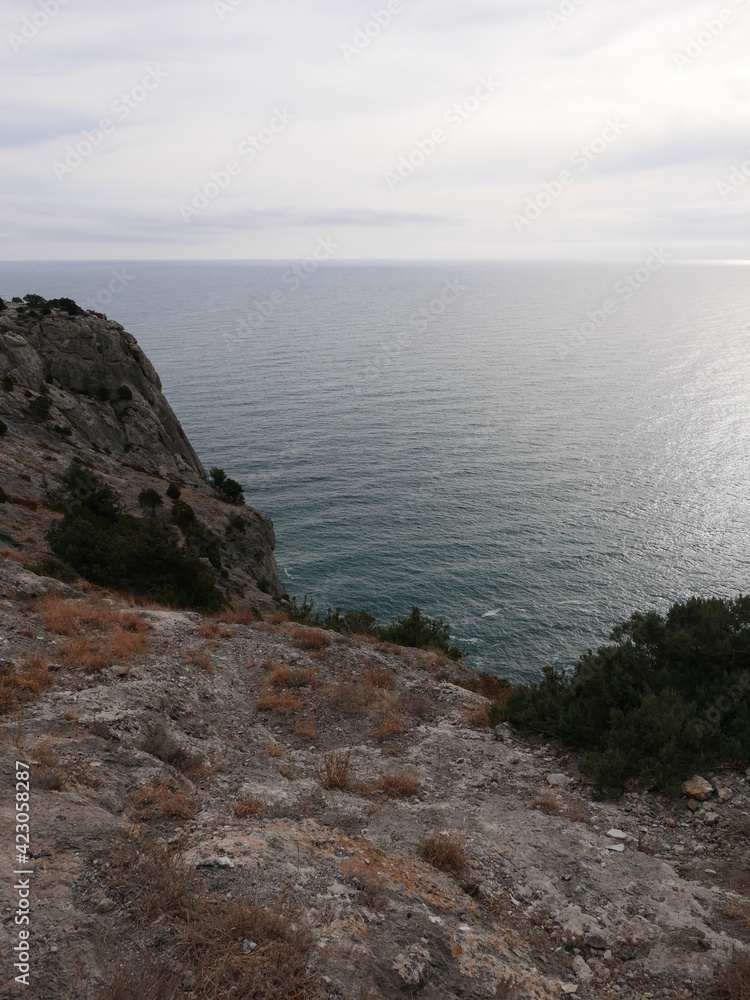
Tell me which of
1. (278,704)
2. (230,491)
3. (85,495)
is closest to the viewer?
(278,704)

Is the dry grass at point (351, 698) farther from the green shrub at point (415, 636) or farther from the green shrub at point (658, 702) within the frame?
the green shrub at point (415, 636)

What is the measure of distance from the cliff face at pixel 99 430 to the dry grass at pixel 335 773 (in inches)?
756

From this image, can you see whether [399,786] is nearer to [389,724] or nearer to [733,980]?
[389,724]

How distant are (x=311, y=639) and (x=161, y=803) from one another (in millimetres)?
9549

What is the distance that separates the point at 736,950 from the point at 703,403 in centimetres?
11446

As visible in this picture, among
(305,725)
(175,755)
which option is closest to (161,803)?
(175,755)

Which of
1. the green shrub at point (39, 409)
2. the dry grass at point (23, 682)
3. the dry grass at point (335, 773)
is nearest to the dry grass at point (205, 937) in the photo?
the dry grass at point (335, 773)

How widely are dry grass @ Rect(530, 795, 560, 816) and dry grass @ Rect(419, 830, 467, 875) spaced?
246 centimetres

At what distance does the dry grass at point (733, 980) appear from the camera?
6910 millimetres

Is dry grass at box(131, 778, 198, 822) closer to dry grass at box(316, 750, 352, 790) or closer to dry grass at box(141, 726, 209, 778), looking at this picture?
dry grass at box(141, 726, 209, 778)

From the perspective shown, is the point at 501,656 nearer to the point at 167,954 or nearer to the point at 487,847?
the point at 487,847

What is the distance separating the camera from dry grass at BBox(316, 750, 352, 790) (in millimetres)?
11398

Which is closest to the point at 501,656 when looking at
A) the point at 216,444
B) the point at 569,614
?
the point at 569,614

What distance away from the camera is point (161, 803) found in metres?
9.11
